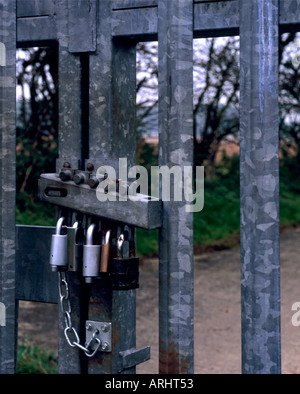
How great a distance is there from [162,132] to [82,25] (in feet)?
1.34

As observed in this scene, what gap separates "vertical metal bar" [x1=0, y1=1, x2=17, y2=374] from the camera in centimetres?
195

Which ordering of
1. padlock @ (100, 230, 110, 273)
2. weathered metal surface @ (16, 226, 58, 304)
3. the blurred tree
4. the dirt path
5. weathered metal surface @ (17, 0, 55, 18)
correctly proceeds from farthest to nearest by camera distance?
1. the blurred tree
2. the dirt path
3. weathered metal surface @ (16, 226, 58, 304)
4. weathered metal surface @ (17, 0, 55, 18)
5. padlock @ (100, 230, 110, 273)

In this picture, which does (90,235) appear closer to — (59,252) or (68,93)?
(59,252)

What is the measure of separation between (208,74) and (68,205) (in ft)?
30.3

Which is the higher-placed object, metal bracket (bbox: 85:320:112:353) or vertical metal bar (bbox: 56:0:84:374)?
vertical metal bar (bbox: 56:0:84:374)

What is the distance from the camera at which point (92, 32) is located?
1840 mm

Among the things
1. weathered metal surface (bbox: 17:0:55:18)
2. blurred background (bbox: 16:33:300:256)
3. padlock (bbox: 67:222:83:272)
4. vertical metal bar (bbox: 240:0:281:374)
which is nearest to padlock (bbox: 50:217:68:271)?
padlock (bbox: 67:222:83:272)

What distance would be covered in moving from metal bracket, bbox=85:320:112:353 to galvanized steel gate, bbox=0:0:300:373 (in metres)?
0.03

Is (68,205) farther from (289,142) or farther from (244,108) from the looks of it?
(289,142)

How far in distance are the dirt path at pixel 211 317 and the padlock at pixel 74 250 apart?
247cm

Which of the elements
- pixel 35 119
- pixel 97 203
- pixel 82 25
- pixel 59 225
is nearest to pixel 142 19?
pixel 82 25

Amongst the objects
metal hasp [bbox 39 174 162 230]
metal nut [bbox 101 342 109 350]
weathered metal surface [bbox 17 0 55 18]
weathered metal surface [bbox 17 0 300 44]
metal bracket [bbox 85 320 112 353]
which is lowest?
metal nut [bbox 101 342 109 350]

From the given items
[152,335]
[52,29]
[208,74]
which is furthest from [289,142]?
[52,29]

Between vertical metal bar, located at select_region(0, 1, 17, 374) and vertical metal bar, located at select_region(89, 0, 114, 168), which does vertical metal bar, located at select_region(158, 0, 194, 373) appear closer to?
vertical metal bar, located at select_region(89, 0, 114, 168)
